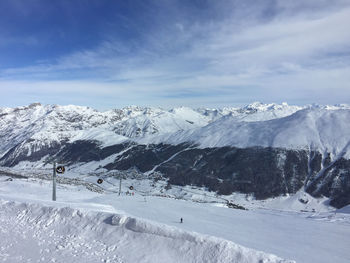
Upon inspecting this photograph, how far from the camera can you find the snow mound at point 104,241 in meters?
14.5

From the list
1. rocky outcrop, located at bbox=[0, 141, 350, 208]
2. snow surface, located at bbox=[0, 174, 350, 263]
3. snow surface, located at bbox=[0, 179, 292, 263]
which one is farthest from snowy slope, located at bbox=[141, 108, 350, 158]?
snow surface, located at bbox=[0, 179, 292, 263]

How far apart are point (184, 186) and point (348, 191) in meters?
75.4

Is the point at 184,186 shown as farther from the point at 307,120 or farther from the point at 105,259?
the point at 105,259

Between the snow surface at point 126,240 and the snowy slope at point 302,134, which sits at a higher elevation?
the snowy slope at point 302,134

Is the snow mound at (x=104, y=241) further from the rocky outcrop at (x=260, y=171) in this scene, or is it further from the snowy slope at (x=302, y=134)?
the snowy slope at (x=302, y=134)

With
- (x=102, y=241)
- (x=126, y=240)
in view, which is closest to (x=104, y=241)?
(x=102, y=241)

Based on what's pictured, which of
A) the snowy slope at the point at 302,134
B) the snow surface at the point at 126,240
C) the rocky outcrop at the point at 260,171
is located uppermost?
the snowy slope at the point at 302,134

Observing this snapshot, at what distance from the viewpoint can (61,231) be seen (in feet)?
59.4

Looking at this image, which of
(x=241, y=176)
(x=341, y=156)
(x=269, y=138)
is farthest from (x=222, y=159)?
(x=341, y=156)

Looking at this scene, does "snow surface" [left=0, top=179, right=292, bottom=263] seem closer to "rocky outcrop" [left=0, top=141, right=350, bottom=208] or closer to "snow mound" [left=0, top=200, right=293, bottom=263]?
"snow mound" [left=0, top=200, right=293, bottom=263]

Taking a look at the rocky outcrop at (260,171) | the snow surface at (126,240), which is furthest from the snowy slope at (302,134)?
the snow surface at (126,240)

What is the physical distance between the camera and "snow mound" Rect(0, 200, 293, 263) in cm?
1446

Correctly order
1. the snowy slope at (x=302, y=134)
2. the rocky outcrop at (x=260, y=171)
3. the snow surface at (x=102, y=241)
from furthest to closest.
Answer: the snowy slope at (x=302, y=134)
the rocky outcrop at (x=260, y=171)
the snow surface at (x=102, y=241)

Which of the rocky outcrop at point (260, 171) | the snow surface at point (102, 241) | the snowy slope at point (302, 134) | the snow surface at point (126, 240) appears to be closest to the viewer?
the snow surface at point (102, 241)
